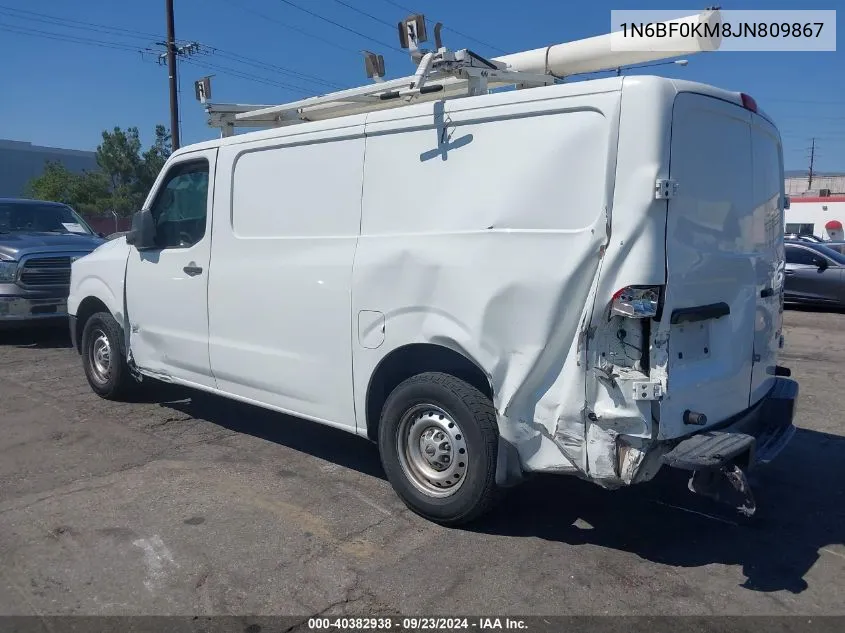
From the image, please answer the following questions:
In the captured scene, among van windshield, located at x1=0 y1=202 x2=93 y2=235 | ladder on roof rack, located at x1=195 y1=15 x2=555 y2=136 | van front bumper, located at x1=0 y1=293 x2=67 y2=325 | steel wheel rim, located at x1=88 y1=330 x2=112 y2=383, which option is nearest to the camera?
ladder on roof rack, located at x1=195 y1=15 x2=555 y2=136

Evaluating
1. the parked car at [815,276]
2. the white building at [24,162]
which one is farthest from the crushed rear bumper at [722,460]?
the white building at [24,162]

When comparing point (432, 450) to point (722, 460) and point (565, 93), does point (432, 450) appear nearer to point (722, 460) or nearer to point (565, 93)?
point (722, 460)

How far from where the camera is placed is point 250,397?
18.1ft

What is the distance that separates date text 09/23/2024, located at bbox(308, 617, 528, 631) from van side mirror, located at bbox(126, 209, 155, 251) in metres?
3.85

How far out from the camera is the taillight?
4.25 m

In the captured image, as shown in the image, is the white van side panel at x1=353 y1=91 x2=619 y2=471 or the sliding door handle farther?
the sliding door handle

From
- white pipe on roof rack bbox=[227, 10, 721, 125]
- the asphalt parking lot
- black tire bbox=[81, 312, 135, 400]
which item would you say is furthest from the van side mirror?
the asphalt parking lot

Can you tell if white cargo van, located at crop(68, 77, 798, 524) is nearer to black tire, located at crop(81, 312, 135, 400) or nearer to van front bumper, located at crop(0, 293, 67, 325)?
black tire, located at crop(81, 312, 135, 400)

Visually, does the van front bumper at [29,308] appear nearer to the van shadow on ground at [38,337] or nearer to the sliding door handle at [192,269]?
the van shadow on ground at [38,337]

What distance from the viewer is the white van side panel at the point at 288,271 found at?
4.75 meters

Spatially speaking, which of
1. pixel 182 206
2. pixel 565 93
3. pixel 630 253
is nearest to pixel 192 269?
pixel 182 206

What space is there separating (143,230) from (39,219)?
681 cm

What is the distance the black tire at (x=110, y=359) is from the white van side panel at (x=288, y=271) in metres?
1.61

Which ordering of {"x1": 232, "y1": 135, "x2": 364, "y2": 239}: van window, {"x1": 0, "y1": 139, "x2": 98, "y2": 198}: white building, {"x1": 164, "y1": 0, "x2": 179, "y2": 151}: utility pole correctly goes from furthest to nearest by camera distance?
1. {"x1": 0, "y1": 139, "x2": 98, "y2": 198}: white building
2. {"x1": 164, "y1": 0, "x2": 179, "y2": 151}: utility pole
3. {"x1": 232, "y1": 135, "x2": 364, "y2": 239}: van window
